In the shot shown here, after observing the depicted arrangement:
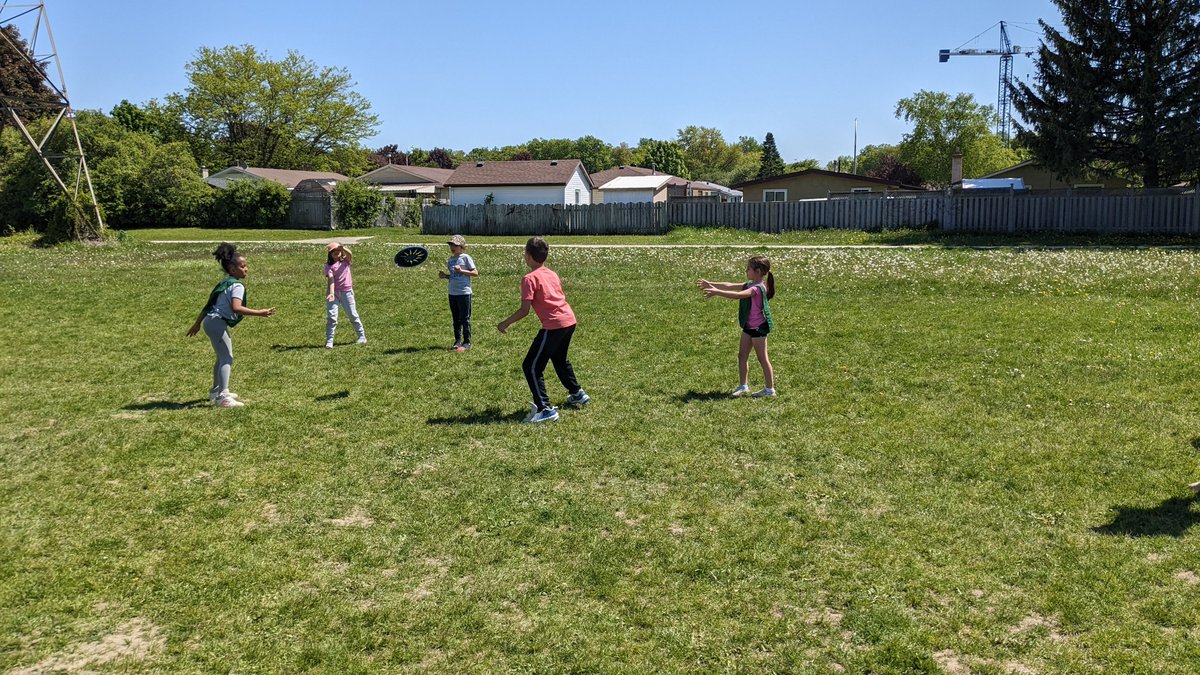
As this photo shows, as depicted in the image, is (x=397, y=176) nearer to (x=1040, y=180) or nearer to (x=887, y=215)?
(x=1040, y=180)

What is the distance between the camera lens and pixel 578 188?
62219mm

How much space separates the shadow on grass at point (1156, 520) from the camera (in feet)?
18.4

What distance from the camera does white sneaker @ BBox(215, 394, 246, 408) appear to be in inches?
365

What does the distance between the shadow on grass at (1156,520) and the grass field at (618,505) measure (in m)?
0.02

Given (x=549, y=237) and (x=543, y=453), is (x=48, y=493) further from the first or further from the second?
(x=549, y=237)

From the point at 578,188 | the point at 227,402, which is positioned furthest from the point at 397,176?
the point at 227,402

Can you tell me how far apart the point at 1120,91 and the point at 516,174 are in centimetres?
3658

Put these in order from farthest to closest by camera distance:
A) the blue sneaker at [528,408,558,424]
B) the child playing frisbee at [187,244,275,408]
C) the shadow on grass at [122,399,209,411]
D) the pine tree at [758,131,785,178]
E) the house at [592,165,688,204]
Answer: the pine tree at [758,131,785,178] < the house at [592,165,688,204] < the shadow on grass at [122,399,209,411] < the child playing frisbee at [187,244,275,408] < the blue sneaker at [528,408,558,424]

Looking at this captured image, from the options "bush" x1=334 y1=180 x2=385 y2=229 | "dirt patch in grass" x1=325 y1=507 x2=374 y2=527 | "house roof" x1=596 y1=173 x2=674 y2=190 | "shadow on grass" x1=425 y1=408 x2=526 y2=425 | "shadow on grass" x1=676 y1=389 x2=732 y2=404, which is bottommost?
"dirt patch in grass" x1=325 y1=507 x2=374 y2=527

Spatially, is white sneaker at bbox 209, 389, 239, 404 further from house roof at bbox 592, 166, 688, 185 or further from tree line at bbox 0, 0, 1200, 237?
house roof at bbox 592, 166, 688, 185

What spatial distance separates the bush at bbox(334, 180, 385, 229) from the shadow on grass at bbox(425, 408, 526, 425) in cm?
4305

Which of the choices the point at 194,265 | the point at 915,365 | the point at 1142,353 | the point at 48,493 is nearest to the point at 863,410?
the point at 915,365

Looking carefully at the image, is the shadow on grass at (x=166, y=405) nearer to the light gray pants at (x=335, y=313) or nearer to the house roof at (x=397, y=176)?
the light gray pants at (x=335, y=313)

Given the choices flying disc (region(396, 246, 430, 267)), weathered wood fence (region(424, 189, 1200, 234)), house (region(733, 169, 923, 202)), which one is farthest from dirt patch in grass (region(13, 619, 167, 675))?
house (region(733, 169, 923, 202))
